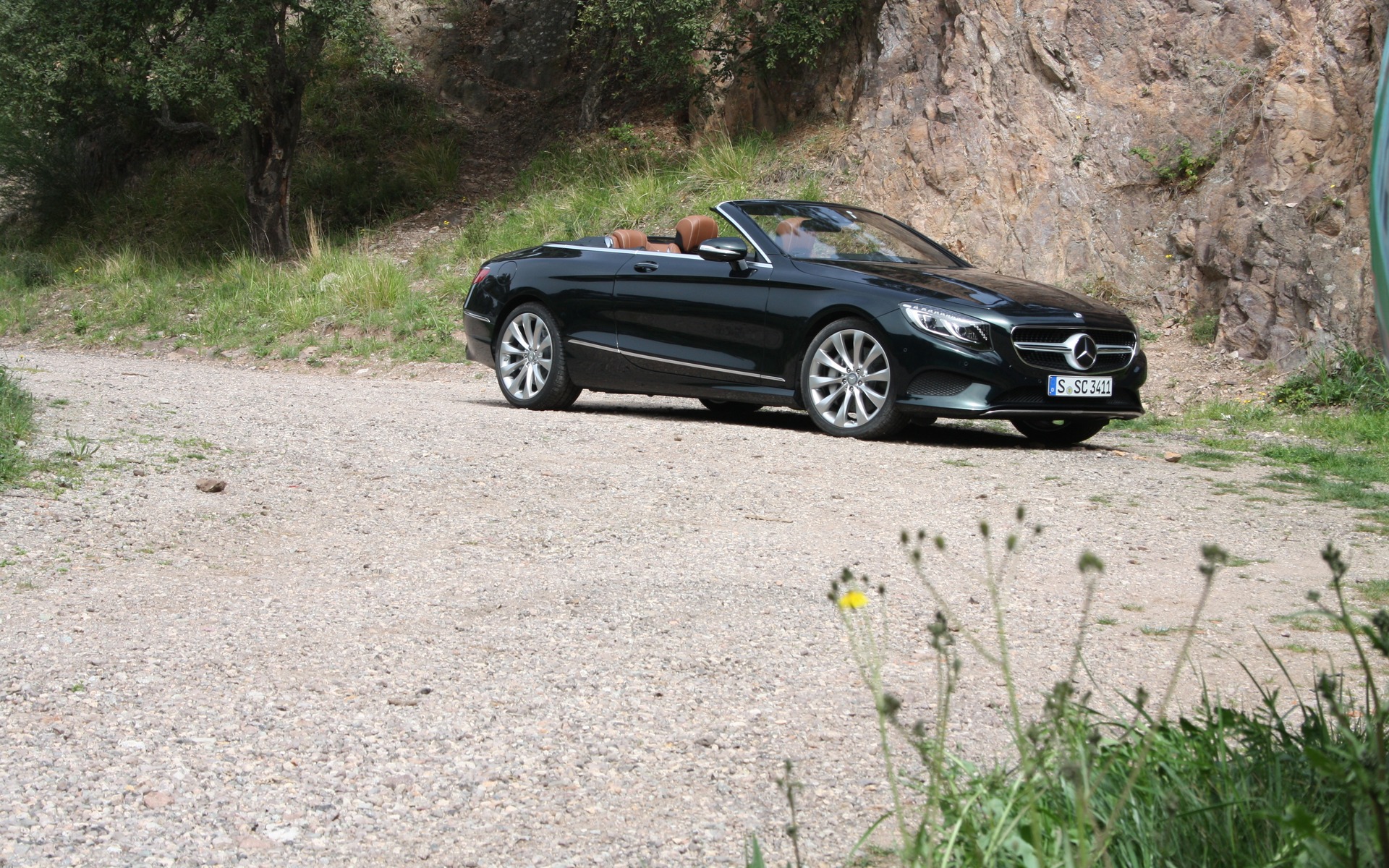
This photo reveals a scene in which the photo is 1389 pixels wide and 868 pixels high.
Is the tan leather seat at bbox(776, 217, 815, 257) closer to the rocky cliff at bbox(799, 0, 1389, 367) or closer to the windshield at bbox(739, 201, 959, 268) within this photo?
the windshield at bbox(739, 201, 959, 268)

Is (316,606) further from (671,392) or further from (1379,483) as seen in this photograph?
(1379,483)

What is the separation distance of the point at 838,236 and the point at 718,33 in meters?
10.9

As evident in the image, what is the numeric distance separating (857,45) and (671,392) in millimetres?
10993

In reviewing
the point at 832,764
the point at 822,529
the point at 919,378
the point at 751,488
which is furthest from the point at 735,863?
the point at 919,378

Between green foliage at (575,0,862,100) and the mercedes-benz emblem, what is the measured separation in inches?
432

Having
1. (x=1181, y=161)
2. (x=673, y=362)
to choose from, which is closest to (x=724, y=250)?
(x=673, y=362)

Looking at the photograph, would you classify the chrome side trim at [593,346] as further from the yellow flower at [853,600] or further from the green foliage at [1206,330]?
Answer: the yellow flower at [853,600]

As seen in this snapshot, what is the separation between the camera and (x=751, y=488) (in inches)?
271

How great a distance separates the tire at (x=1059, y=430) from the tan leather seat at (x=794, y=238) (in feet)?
6.07

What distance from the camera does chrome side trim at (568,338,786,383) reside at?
922 cm

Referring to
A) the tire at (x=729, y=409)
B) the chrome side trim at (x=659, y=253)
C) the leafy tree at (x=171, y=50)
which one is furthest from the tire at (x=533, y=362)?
the leafy tree at (x=171, y=50)

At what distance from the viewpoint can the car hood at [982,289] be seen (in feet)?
27.9

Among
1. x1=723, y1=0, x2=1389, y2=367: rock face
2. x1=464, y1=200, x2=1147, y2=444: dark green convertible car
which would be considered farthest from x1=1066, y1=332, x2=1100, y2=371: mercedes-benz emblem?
x1=723, y1=0, x2=1389, y2=367: rock face

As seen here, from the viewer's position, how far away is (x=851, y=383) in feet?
28.8
